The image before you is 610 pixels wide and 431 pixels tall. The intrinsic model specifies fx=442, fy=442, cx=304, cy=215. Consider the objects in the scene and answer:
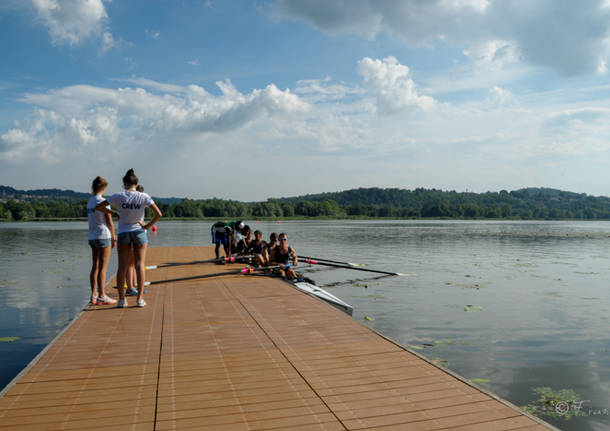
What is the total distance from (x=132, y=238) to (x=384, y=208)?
5687 inches

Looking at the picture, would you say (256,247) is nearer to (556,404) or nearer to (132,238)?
(132,238)

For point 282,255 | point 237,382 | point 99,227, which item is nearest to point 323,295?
point 282,255

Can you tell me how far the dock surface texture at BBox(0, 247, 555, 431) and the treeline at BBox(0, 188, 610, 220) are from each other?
126049 millimetres

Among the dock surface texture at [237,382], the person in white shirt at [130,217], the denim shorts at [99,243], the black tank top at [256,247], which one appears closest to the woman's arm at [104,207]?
the person in white shirt at [130,217]

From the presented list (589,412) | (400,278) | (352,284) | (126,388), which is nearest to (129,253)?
(126,388)

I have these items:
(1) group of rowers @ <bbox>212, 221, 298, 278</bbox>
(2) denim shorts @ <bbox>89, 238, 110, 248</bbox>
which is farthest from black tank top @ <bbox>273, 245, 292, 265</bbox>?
(2) denim shorts @ <bbox>89, 238, 110, 248</bbox>

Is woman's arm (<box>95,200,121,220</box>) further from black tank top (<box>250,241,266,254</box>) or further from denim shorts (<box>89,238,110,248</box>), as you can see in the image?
black tank top (<box>250,241,266,254</box>)

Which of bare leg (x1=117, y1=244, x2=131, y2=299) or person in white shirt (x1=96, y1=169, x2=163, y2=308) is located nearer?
person in white shirt (x1=96, y1=169, x2=163, y2=308)

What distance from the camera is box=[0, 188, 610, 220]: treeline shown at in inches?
4941

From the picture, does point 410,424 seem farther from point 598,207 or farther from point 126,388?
point 598,207

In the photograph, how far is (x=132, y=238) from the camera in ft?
25.2

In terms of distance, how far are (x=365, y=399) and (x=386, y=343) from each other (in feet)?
6.63

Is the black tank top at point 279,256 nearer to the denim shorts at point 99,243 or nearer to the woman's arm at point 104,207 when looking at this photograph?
the denim shorts at point 99,243

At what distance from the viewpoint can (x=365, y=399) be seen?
14.3ft
